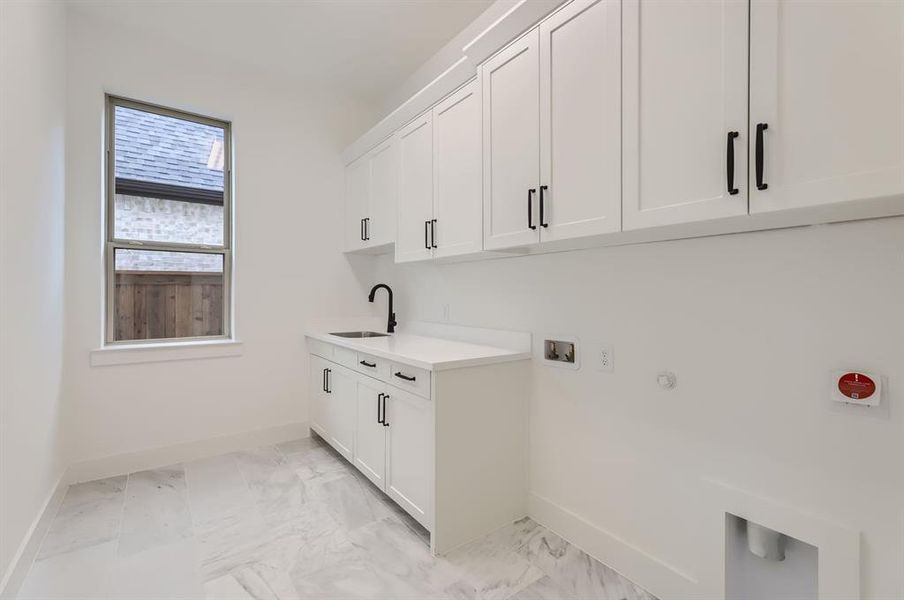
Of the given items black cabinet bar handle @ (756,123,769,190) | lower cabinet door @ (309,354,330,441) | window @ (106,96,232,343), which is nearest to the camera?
black cabinet bar handle @ (756,123,769,190)

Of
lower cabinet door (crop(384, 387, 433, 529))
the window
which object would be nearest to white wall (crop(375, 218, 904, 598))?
lower cabinet door (crop(384, 387, 433, 529))

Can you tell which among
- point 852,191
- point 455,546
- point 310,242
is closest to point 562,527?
point 455,546

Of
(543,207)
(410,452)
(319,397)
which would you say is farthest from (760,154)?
(319,397)

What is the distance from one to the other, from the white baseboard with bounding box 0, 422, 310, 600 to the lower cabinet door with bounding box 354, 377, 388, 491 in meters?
1.02

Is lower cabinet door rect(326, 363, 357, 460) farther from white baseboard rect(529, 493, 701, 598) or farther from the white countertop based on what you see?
white baseboard rect(529, 493, 701, 598)

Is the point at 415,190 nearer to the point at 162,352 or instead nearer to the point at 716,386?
the point at 716,386

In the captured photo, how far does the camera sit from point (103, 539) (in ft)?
6.70

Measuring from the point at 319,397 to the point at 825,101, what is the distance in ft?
10.6

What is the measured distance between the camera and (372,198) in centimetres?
321

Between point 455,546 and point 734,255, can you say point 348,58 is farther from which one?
point 455,546

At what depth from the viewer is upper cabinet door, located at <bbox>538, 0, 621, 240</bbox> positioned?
1500 millimetres

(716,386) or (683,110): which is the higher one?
(683,110)

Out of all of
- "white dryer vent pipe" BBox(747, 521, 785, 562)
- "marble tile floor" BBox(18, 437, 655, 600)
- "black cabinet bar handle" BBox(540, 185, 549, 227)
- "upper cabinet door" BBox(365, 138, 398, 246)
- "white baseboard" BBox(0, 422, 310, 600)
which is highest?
"upper cabinet door" BBox(365, 138, 398, 246)

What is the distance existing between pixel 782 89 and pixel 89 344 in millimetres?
3674
